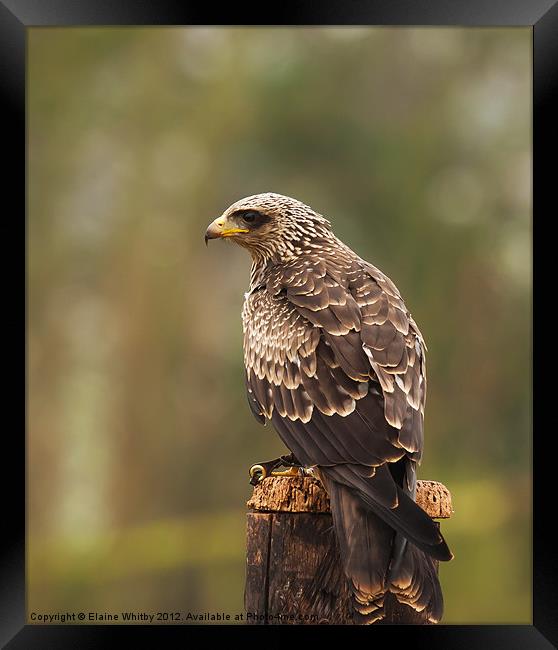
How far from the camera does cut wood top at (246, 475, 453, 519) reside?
580 cm

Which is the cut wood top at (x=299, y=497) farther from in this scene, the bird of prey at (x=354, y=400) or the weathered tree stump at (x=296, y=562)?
the bird of prey at (x=354, y=400)

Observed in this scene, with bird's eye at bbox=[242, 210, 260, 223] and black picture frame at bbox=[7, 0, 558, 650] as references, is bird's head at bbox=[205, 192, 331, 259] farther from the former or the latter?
black picture frame at bbox=[7, 0, 558, 650]

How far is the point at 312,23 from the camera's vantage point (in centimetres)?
570

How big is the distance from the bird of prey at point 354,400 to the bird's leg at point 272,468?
9 centimetres

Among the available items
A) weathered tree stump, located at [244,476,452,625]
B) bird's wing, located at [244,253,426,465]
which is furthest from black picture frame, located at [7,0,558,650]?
bird's wing, located at [244,253,426,465]

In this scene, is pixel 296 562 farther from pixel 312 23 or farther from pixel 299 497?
pixel 312 23

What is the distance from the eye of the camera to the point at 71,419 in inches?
547

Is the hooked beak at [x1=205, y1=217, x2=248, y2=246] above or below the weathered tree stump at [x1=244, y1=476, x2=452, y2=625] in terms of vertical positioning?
above

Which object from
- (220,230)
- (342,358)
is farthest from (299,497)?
(220,230)

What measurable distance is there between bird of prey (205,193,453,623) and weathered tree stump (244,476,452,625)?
20 cm

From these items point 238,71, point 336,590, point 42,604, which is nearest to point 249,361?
point 336,590

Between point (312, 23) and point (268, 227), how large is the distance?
6.48 feet
